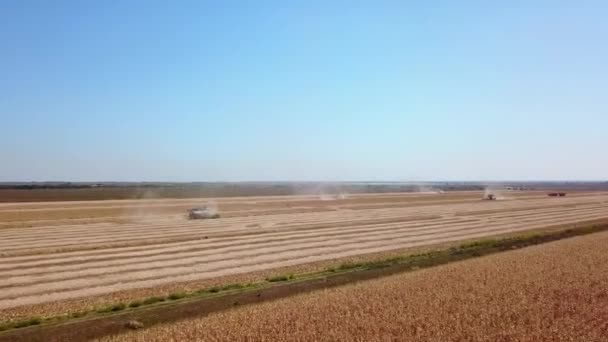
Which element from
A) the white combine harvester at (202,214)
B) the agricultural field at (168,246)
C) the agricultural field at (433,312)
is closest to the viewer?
the agricultural field at (433,312)

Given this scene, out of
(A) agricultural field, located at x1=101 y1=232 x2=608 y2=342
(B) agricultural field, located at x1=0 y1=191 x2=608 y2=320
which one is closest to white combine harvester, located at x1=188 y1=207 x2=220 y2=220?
(B) agricultural field, located at x1=0 y1=191 x2=608 y2=320

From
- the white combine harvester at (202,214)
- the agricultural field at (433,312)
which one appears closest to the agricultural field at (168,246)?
the white combine harvester at (202,214)

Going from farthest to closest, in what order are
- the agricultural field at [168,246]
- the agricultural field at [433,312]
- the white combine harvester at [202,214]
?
the white combine harvester at [202,214] < the agricultural field at [168,246] < the agricultural field at [433,312]

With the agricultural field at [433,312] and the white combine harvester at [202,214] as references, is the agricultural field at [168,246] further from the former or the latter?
the agricultural field at [433,312]

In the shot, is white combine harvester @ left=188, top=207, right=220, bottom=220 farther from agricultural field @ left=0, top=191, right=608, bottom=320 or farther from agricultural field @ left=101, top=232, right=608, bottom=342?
agricultural field @ left=101, top=232, right=608, bottom=342

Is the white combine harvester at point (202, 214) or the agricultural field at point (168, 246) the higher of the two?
the white combine harvester at point (202, 214)

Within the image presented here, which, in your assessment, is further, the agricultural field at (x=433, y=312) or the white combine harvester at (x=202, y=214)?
the white combine harvester at (x=202, y=214)

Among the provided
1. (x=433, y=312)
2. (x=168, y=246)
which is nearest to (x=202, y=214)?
(x=168, y=246)
